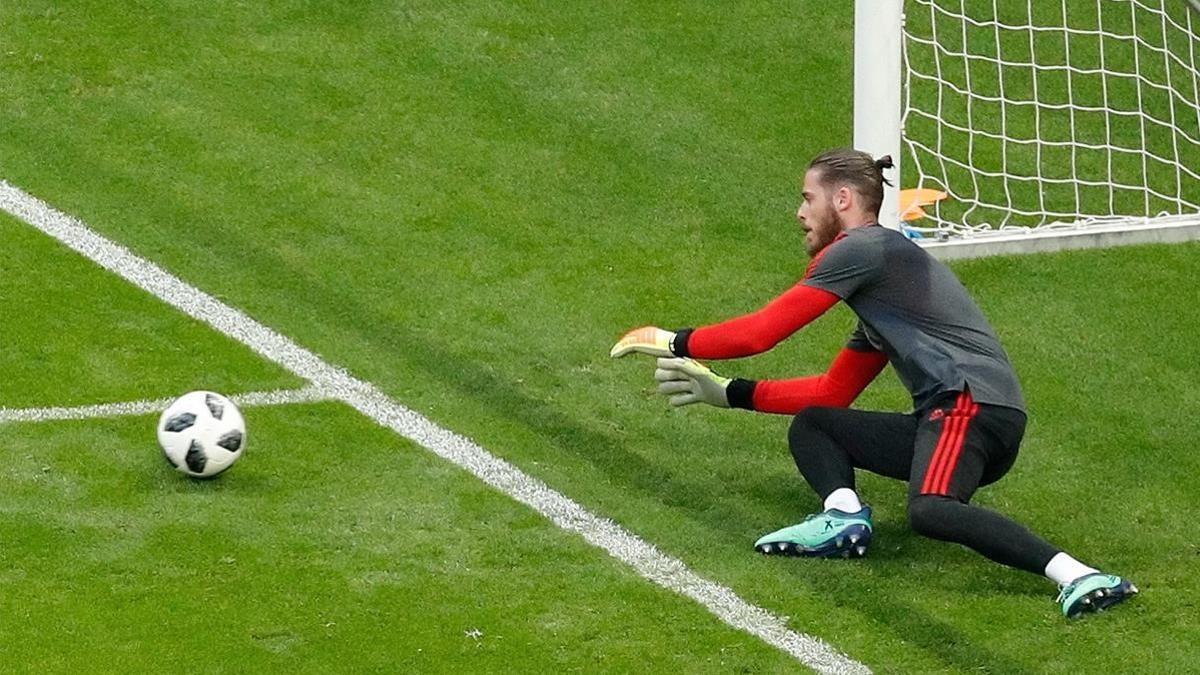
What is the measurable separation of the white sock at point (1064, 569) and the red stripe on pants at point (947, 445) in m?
0.43

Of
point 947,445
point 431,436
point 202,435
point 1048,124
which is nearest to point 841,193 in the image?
point 947,445

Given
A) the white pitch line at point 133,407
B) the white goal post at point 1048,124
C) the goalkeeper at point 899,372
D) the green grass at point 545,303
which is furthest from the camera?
the white goal post at point 1048,124

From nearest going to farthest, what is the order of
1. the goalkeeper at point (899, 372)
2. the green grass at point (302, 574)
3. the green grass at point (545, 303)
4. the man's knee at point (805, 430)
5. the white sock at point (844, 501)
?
the green grass at point (302, 574), the green grass at point (545, 303), the goalkeeper at point (899, 372), the white sock at point (844, 501), the man's knee at point (805, 430)

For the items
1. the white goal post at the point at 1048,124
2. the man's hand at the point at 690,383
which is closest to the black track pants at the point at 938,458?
the man's hand at the point at 690,383

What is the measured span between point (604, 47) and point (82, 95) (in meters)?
2.84

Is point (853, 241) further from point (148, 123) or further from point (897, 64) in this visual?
point (148, 123)

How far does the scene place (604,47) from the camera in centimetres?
1112

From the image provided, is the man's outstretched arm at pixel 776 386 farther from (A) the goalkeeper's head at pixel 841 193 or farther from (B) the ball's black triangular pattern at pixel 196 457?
(B) the ball's black triangular pattern at pixel 196 457

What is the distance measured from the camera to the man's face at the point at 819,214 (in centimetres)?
691

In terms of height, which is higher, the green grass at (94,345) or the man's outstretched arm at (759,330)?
the man's outstretched arm at (759,330)

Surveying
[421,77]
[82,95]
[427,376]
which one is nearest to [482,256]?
[427,376]

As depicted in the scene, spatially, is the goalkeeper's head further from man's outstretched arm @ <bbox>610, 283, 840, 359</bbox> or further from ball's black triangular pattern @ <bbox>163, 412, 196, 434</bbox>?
ball's black triangular pattern @ <bbox>163, 412, 196, 434</bbox>

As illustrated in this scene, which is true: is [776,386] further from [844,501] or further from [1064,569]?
[1064,569]

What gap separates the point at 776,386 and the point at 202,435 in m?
2.09
